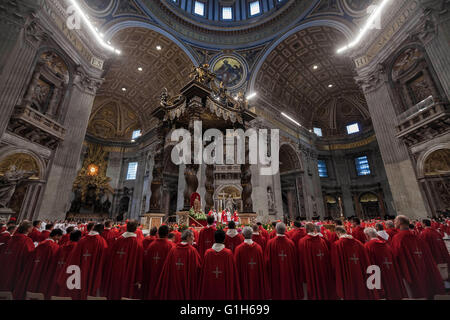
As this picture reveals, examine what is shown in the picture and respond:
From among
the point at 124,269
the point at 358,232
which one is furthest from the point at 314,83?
the point at 124,269

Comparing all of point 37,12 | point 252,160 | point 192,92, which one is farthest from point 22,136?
point 252,160

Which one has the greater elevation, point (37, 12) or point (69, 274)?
point (37, 12)

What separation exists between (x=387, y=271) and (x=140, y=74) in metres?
20.6

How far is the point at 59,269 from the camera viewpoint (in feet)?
9.09

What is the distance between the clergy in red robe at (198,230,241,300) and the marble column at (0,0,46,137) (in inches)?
370

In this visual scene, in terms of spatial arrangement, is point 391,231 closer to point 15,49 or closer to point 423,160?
point 423,160

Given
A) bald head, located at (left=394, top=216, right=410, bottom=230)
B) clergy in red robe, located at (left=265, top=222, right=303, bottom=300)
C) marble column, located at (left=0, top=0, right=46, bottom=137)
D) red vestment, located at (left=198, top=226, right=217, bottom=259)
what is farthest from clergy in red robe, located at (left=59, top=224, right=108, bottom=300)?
marble column, located at (left=0, top=0, right=46, bottom=137)

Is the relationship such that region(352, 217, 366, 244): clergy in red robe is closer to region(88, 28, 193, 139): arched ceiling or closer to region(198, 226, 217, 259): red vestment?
region(198, 226, 217, 259): red vestment

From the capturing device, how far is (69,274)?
2.69 meters

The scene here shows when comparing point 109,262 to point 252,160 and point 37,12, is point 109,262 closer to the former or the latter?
point 37,12

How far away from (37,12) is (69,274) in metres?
11.1

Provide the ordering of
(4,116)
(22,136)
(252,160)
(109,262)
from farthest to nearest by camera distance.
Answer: (252,160) < (22,136) < (4,116) < (109,262)

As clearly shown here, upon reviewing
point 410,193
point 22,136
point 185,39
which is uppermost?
point 185,39

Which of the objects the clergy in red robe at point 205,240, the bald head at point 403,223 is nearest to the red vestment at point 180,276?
the clergy in red robe at point 205,240
